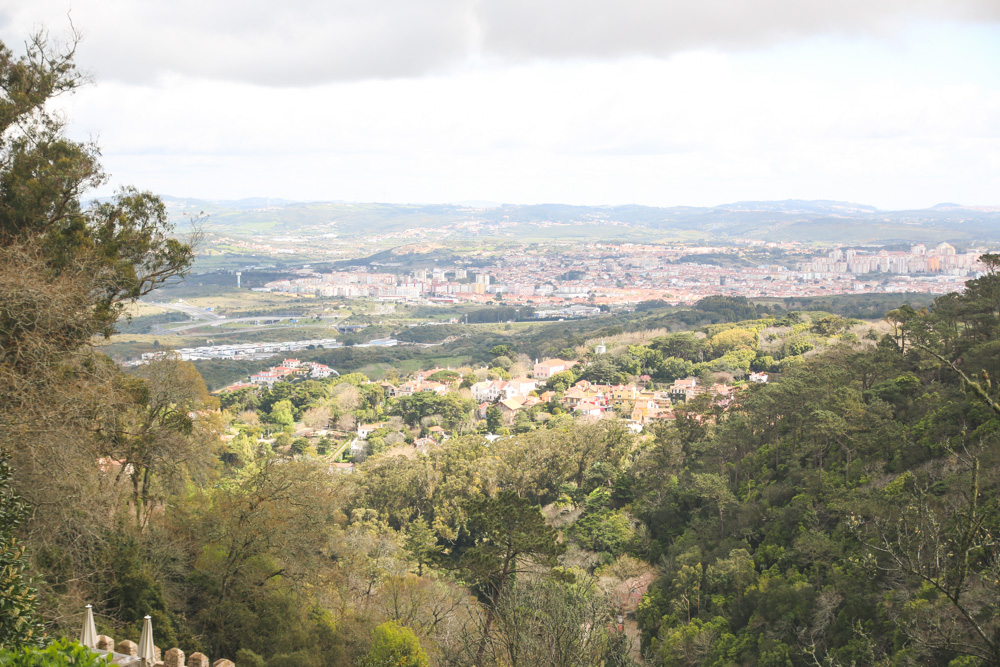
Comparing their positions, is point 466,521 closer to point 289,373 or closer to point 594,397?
point 594,397

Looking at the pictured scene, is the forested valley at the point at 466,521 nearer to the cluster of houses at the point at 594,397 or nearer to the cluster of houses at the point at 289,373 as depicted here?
the cluster of houses at the point at 594,397

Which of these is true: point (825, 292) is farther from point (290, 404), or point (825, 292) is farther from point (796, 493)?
point (796, 493)

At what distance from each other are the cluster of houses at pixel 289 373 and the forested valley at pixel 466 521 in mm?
27761

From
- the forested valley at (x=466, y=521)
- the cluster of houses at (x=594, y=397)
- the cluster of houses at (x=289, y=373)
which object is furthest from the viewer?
the cluster of houses at (x=289, y=373)

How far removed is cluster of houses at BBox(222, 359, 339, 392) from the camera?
4617cm

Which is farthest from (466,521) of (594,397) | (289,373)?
(289,373)

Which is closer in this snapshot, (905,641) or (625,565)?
(905,641)

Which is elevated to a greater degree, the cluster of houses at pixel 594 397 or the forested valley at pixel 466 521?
the forested valley at pixel 466 521

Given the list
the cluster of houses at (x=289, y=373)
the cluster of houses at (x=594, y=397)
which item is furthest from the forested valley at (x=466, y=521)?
the cluster of houses at (x=289, y=373)

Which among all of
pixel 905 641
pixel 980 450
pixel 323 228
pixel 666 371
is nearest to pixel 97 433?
pixel 905 641

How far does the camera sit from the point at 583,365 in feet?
151

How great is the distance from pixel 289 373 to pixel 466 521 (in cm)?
3241

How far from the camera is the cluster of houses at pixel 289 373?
46.2m

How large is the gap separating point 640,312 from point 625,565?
2614 inches
